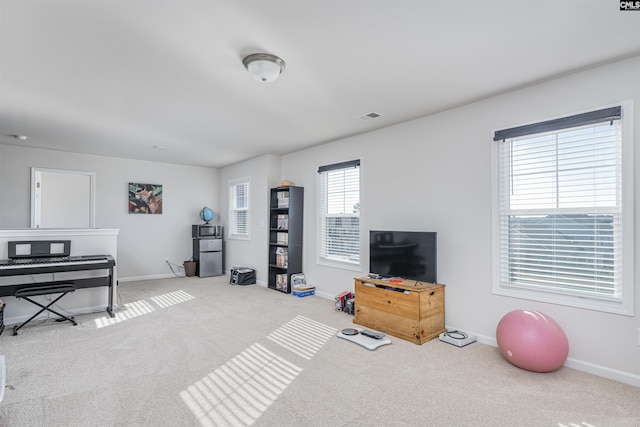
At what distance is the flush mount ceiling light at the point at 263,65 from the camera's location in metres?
2.48

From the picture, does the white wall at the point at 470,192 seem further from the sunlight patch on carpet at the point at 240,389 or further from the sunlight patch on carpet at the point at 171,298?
the sunlight patch on carpet at the point at 171,298

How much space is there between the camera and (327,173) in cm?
527

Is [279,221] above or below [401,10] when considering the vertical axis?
below

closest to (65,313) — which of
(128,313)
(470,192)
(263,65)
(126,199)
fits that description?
(128,313)

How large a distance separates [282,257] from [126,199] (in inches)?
135

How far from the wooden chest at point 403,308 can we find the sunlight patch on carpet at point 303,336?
1.59 feet

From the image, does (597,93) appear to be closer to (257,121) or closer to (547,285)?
(547,285)

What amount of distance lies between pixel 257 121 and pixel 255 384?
9.74 feet

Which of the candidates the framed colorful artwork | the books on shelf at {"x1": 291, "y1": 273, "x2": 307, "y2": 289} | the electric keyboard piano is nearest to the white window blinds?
the books on shelf at {"x1": 291, "y1": 273, "x2": 307, "y2": 289}

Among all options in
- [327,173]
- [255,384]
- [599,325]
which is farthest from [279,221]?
[599,325]

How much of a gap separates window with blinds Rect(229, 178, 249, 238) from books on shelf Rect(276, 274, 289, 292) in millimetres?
1452

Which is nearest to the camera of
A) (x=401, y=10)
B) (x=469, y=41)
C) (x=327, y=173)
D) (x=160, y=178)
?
(x=401, y=10)

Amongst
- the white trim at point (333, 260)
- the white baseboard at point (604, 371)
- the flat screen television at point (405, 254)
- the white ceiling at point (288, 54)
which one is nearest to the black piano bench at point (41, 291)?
the white ceiling at point (288, 54)

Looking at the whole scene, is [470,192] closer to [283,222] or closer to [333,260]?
[333,260]
